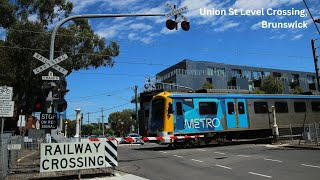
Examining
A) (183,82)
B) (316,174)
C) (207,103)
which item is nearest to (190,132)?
(207,103)

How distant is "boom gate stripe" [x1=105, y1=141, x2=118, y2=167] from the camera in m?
12.2

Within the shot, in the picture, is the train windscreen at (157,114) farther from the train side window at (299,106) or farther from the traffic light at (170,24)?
the train side window at (299,106)

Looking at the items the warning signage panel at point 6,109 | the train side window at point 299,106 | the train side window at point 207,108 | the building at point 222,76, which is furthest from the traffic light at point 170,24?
the building at point 222,76

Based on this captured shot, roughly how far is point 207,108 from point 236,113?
2242mm

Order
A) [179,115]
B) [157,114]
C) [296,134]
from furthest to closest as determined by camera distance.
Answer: [296,134]
[157,114]
[179,115]

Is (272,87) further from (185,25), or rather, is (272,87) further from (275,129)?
(185,25)

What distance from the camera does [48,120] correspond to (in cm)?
1298

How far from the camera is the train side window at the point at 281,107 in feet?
86.3

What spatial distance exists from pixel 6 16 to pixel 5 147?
21.1m

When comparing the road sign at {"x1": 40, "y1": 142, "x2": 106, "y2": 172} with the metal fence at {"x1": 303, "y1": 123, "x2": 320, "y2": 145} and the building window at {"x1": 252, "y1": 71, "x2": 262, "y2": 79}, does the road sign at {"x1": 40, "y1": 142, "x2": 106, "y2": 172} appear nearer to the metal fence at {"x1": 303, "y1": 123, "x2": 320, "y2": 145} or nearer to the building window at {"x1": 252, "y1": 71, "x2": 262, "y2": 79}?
the metal fence at {"x1": 303, "y1": 123, "x2": 320, "y2": 145}

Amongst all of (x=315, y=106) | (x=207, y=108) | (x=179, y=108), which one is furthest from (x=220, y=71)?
(x=179, y=108)

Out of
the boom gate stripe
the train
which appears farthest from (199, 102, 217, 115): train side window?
the boom gate stripe

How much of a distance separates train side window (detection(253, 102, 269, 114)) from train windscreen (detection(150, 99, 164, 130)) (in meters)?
6.76

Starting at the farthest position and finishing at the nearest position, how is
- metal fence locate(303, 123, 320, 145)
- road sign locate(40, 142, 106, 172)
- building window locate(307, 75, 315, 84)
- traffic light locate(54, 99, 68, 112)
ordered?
building window locate(307, 75, 315, 84) < metal fence locate(303, 123, 320, 145) < traffic light locate(54, 99, 68, 112) < road sign locate(40, 142, 106, 172)
